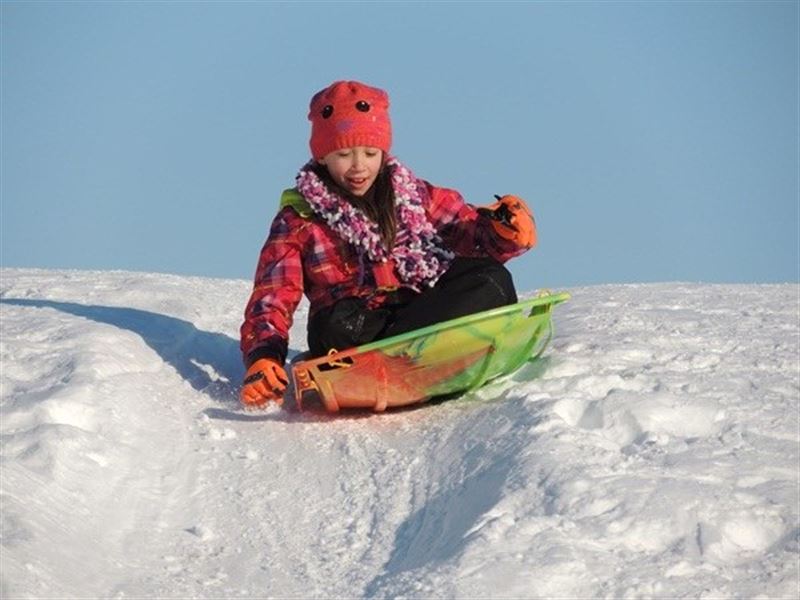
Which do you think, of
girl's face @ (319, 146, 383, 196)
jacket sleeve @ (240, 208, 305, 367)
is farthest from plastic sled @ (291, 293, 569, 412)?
girl's face @ (319, 146, 383, 196)

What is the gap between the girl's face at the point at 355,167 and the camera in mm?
6281

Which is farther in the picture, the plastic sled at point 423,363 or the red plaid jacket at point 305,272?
the red plaid jacket at point 305,272

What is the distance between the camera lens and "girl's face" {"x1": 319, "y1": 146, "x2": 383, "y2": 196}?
6.28m

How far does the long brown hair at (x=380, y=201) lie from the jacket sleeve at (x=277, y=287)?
8.0 inches

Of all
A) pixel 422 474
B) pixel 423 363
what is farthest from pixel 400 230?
pixel 422 474

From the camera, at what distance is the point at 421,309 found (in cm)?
596

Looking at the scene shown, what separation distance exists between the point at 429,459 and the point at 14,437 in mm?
1398

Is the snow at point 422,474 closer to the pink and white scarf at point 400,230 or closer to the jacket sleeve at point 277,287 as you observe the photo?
the jacket sleeve at point 277,287

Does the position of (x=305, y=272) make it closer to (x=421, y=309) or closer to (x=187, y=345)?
(x=421, y=309)

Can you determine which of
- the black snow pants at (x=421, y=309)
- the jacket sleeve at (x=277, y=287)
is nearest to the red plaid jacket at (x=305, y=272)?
the jacket sleeve at (x=277, y=287)

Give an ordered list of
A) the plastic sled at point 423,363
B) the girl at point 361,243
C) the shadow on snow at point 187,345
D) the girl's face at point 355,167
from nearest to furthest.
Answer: the plastic sled at point 423,363 → the girl at point 361,243 → the girl's face at point 355,167 → the shadow on snow at point 187,345

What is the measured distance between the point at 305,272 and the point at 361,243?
0.95ft

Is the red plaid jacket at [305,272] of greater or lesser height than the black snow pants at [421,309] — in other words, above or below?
above

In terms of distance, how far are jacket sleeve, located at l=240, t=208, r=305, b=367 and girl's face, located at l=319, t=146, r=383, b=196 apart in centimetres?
24
